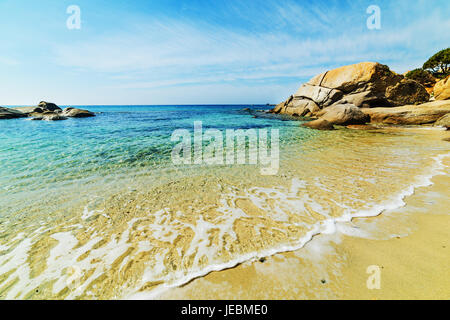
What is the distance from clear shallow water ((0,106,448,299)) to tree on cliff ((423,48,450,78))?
51.2m

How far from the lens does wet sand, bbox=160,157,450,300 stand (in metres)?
2.01

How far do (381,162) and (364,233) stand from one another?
535 centimetres

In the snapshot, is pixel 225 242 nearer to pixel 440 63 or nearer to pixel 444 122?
pixel 444 122

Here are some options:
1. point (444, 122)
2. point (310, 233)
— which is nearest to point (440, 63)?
point (444, 122)

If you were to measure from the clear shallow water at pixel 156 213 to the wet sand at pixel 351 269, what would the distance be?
0.71ft

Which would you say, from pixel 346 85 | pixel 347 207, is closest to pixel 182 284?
pixel 347 207

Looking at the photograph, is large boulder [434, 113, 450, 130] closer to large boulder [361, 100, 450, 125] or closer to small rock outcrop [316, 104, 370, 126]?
large boulder [361, 100, 450, 125]

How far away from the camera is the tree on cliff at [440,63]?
36.3 m

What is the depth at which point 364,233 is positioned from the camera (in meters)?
2.97

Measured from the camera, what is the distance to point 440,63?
1500 inches

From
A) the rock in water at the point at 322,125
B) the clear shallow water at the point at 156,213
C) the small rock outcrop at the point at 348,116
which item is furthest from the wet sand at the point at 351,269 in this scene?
the small rock outcrop at the point at 348,116

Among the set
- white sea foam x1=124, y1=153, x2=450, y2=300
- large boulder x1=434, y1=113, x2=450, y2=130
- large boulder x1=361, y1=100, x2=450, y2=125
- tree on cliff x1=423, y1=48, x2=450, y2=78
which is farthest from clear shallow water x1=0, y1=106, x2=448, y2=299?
tree on cliff x1=423, y1=48, x2=450, y2=78
